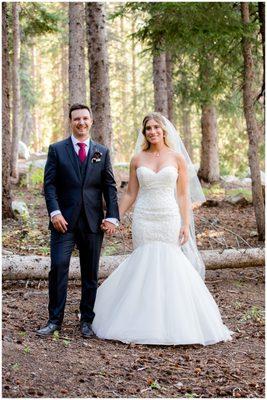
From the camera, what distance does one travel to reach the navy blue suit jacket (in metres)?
6.01

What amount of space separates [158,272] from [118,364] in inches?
53.5

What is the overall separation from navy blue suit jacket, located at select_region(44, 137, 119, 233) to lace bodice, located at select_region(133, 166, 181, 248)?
577 mm

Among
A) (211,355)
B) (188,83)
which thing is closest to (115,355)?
(211,355)

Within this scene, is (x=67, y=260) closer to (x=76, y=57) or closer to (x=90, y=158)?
(x=90, y=158)

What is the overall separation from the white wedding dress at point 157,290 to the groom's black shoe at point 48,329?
1.53 ft

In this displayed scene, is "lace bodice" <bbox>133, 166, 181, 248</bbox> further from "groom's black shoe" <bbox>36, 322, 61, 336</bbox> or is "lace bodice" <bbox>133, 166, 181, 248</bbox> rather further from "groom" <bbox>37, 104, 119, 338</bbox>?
"groom's black shoe" <bbox>36, 322, 61, 336</bbox>

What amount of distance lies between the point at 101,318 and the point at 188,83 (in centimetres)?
1449

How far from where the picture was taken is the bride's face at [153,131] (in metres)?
6.51

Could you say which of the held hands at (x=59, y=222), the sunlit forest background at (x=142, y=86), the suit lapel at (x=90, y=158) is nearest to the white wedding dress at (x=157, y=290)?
the suit lapel at (x=90, y=158)

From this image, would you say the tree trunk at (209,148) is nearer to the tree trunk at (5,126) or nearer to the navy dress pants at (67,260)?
the tree trunk at (5,126)

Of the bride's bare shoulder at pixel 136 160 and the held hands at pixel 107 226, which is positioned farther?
the bride's bare shoulder at pixel 136 160

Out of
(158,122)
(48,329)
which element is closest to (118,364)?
(48,329)

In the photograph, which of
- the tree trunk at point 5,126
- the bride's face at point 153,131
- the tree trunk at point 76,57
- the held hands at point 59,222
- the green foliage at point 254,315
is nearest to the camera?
the held hands at point 59,222

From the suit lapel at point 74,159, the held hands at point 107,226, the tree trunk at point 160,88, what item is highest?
the tree trunk at point 160,88
